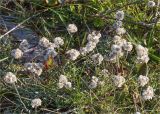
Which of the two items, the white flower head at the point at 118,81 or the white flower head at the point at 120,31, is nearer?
the white flower head at the point at 118,81

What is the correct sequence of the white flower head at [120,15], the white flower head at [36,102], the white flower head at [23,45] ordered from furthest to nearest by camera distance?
1. the white flower head at [120,15]
2. the white flower head at [23,45]
3. the white flower head at [36,102]

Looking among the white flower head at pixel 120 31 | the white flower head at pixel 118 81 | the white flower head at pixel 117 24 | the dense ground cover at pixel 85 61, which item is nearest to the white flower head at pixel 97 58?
the dense ground cover at pixel 85 61

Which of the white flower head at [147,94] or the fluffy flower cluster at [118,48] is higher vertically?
the fluffy flower cluster at [118,48]

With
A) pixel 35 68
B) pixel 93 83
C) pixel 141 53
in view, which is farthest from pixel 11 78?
pixel 141 53

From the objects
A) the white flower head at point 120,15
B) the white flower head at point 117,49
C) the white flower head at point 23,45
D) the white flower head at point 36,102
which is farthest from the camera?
the white flower head at point 120,15

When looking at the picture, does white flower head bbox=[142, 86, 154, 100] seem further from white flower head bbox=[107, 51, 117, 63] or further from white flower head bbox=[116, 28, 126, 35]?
white flower head bbox=[116, 28, 126, 35]

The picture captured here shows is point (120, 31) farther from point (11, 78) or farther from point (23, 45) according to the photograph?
point (11, 78)

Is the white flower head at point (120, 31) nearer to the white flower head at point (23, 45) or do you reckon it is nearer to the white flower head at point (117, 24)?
the white flower head at point (117, 24)

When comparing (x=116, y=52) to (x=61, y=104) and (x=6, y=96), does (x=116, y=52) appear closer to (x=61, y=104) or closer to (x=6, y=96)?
(x=61, y=104)

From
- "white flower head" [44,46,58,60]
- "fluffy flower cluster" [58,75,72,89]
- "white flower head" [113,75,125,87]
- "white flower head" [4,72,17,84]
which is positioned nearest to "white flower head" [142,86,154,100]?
"white flower head" [113,75,125,87]
